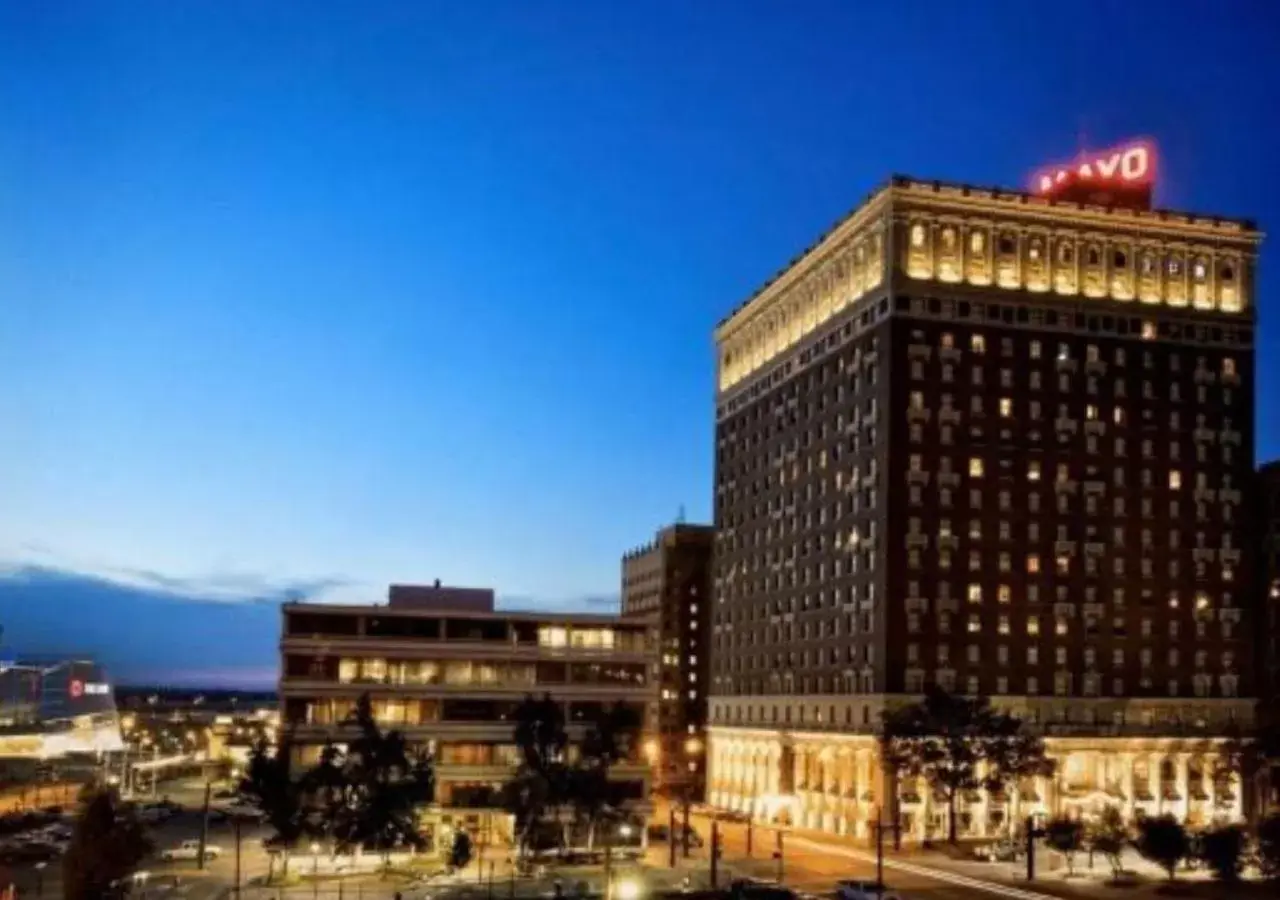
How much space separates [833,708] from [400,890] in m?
72.9

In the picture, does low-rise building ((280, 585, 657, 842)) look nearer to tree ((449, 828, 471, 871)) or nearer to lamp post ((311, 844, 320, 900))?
lamp post ((311, 844, 320, 900))

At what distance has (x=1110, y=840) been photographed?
123 m

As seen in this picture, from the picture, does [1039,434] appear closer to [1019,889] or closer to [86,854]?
[1019,889]

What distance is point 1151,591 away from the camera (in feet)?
558

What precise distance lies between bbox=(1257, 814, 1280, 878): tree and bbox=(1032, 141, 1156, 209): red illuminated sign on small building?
7938cm

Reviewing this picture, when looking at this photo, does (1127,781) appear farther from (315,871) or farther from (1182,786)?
(315,871)

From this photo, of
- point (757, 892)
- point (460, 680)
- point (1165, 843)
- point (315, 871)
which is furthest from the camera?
point (460, 680)

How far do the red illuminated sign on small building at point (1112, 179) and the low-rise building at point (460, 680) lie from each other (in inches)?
2870

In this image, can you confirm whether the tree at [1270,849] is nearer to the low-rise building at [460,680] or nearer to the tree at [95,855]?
the low-rise building at [460,680]

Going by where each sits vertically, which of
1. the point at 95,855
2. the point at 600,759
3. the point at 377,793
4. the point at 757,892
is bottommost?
the point at 757,892

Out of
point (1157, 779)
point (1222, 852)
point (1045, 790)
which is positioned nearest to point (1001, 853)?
point (1045, 790)

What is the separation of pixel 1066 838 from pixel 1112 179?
3165 inches

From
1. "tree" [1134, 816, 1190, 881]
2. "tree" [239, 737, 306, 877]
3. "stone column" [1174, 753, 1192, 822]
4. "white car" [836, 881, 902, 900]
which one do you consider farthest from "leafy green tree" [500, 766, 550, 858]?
"stone column" [1174, 753, 1192, 822]

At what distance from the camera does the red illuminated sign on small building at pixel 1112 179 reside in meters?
176
